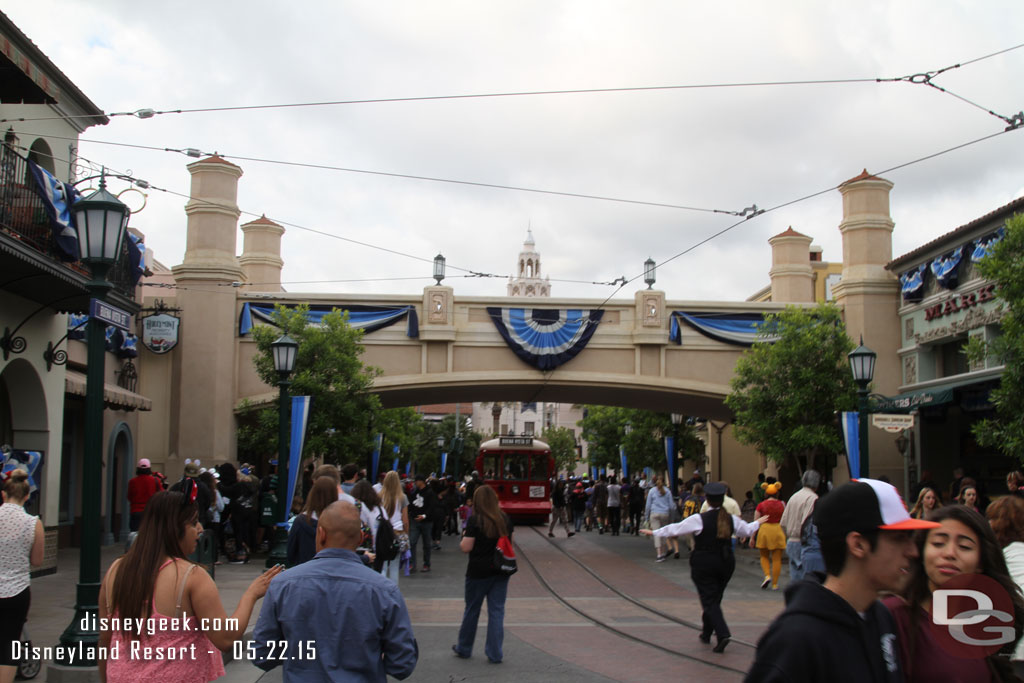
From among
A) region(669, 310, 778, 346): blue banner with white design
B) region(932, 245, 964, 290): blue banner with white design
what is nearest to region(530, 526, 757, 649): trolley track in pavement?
region(669, 310, 778, 346): blue banner with white design

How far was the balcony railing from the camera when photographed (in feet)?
43.0

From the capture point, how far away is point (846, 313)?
93.1 ft

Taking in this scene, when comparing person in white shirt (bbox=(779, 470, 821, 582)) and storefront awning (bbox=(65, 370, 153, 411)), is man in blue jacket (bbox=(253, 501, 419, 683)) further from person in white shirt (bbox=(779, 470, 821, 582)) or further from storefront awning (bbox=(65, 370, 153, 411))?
storefront awning (bbox=(65, 370, 153, 411))

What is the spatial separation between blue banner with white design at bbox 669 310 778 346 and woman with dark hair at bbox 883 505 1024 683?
25.2 meters

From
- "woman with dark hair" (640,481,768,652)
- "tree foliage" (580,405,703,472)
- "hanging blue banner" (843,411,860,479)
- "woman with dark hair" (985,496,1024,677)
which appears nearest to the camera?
"woman with dark hair" (985,496,1024,677)

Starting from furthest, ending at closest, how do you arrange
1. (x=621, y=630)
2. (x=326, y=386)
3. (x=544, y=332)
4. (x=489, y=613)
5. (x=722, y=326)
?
1. (x=722, y=326)
2. (x=544, y=332)
3. (x=326, y=386)
4. (x=621, y=630)
5. (x=489, y=613)

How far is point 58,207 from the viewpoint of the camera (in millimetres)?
14477

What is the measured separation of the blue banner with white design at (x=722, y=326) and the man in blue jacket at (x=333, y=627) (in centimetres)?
2502

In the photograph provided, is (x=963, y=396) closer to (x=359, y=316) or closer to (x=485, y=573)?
(x=485, y=573)

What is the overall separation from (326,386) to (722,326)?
12313 mm

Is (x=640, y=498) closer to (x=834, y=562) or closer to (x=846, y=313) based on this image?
(x=846, y=313)

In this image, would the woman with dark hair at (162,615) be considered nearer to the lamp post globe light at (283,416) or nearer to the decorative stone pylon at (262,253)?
the lamp post globe light at (283,416)

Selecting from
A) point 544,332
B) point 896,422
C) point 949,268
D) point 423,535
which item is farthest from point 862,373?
point 544,332

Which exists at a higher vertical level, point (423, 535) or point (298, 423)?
point (298, 423)
